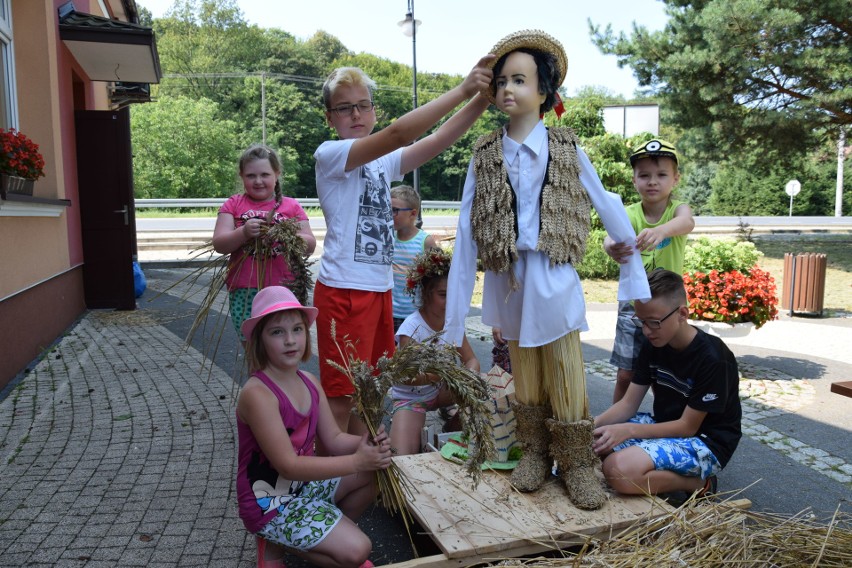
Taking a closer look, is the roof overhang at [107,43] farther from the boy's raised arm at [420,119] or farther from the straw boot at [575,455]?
the straw boot at [575,455]

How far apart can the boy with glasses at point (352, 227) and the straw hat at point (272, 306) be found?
0.26 m

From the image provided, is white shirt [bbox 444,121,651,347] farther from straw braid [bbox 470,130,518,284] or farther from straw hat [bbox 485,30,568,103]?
straw hat [bbox 485,30,568,103]

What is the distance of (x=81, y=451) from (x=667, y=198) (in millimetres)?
3800

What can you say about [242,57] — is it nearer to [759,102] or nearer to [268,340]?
[759,102]

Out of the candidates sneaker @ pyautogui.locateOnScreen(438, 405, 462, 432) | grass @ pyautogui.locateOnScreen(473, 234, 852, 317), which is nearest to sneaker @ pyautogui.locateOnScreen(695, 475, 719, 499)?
sneaker @ pyautogui.locateOnScreen(438, 405, 462, 432)

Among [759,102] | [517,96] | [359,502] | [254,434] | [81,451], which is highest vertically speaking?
[759,102]

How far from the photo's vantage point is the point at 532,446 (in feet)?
10.3

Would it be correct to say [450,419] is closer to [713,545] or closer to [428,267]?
[428,267]

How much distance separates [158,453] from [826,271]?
43.0 ft

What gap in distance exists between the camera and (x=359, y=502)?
2820mm

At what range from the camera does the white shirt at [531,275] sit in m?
2.95

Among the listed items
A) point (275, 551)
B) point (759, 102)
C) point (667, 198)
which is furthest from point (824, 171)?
point (275, 551)

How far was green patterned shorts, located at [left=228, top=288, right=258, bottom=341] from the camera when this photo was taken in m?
3.77

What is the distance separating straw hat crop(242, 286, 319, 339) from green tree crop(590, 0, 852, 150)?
1373 cm
